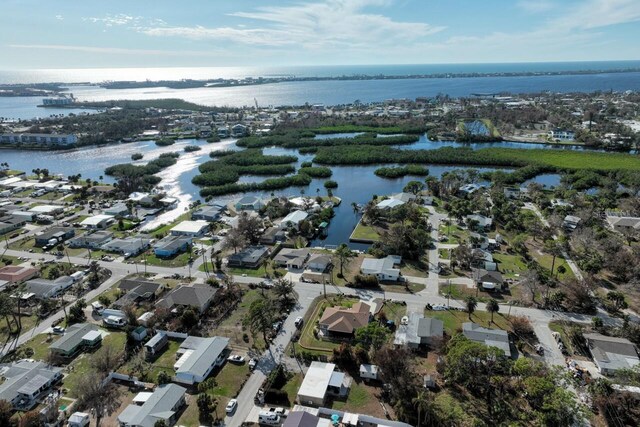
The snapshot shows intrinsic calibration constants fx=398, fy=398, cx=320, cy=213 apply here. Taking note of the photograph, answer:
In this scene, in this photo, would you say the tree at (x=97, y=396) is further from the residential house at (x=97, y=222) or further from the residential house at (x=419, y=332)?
the residential house at (x=97, y=222)

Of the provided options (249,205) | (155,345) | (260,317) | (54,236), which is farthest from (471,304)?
(54,236)

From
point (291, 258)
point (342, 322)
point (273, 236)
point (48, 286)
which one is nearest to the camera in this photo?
point (342, 322)

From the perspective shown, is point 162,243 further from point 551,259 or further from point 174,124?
point 174,124

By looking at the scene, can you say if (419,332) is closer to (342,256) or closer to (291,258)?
(342,256)

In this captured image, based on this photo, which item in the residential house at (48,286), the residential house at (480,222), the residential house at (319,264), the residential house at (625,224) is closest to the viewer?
the residential house at (48,286)

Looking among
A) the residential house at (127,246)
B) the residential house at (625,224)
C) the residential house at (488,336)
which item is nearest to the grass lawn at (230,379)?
the residential house at (488,336)

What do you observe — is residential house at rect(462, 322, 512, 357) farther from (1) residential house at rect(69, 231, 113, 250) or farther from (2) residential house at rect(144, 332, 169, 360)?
(1) residential house at rect(69, 231, 113, 250)

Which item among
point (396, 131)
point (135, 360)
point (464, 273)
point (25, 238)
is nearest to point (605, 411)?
point (464, 273)

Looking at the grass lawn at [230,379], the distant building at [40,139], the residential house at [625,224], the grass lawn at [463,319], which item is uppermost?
the distant building at [40,139]
